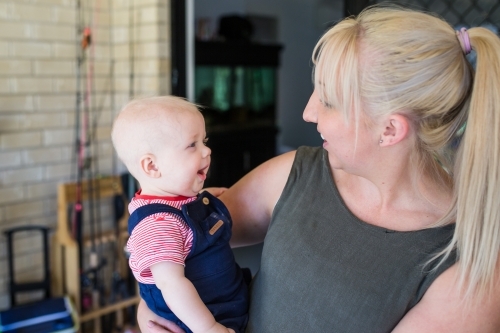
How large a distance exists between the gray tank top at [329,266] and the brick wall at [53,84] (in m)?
1.93

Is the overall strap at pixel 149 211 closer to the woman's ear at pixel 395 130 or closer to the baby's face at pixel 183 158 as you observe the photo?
the baby's face at pixel 183 158

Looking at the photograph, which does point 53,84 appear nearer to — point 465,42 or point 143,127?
point 143,127

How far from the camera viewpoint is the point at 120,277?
119 inches

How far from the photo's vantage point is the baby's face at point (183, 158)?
1086mm

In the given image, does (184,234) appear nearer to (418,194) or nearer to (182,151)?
(182,151)

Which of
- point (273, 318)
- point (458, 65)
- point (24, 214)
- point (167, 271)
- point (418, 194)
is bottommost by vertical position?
point (24, 214)

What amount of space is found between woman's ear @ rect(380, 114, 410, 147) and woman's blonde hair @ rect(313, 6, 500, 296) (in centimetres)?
1

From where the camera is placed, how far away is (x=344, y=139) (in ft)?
3.42

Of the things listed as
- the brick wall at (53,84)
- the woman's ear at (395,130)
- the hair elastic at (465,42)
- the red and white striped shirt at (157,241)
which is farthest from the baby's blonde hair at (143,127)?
the brick wall at (53,84)

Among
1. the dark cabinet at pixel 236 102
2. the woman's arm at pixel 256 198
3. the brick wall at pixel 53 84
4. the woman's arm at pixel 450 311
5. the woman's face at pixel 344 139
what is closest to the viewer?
the woman's arm at pixel 450 311

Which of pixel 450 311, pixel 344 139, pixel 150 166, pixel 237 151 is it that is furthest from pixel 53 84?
pixel 450 311

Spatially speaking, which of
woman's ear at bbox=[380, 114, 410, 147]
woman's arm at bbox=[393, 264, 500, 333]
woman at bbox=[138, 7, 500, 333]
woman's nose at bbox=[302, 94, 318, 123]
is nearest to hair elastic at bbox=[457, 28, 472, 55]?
woman at bbox=[138, 7, 500, 333]

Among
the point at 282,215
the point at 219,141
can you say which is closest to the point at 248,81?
the point at 219,141

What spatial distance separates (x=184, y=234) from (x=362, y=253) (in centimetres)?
35
